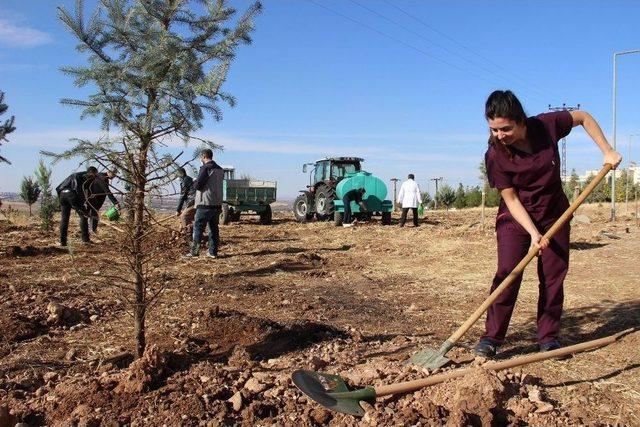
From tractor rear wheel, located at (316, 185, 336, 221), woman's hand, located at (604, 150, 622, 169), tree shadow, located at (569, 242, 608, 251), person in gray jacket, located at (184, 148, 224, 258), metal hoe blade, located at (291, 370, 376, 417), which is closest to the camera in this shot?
metal hoe blade, located at (291, 370, 376, 417)

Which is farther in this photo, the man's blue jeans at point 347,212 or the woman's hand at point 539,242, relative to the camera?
the man's blue jeans at point 347,212

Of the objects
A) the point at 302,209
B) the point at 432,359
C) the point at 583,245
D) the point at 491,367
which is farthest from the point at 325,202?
the point at 491,367

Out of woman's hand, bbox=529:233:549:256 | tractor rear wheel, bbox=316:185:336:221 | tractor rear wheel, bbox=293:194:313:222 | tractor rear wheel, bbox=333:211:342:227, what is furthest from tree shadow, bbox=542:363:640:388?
tractor rear wheel, bbox=293:194:313:222

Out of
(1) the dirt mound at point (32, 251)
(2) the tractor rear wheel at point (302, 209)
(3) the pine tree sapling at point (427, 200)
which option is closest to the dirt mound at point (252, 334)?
(1) the dirt mound at point (32, 251)

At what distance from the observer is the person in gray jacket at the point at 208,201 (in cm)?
891

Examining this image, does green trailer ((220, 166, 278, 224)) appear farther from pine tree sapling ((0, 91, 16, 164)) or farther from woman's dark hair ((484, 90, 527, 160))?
woman's dark hair ((484, 90, 527, 160))

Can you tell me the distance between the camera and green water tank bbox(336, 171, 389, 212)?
1661 cm

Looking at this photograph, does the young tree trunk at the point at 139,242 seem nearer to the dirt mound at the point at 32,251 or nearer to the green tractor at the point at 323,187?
the dirt mound at the point at 32,251

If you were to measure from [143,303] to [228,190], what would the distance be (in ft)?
45.7

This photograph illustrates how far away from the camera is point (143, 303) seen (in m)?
3.55

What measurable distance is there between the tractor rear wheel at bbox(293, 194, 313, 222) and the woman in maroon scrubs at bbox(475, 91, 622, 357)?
14.5m

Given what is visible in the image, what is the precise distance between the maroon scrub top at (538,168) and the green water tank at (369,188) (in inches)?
502

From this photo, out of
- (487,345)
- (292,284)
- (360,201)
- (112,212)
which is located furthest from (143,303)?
(360,201)

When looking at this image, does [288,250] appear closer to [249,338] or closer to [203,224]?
[203,224]
